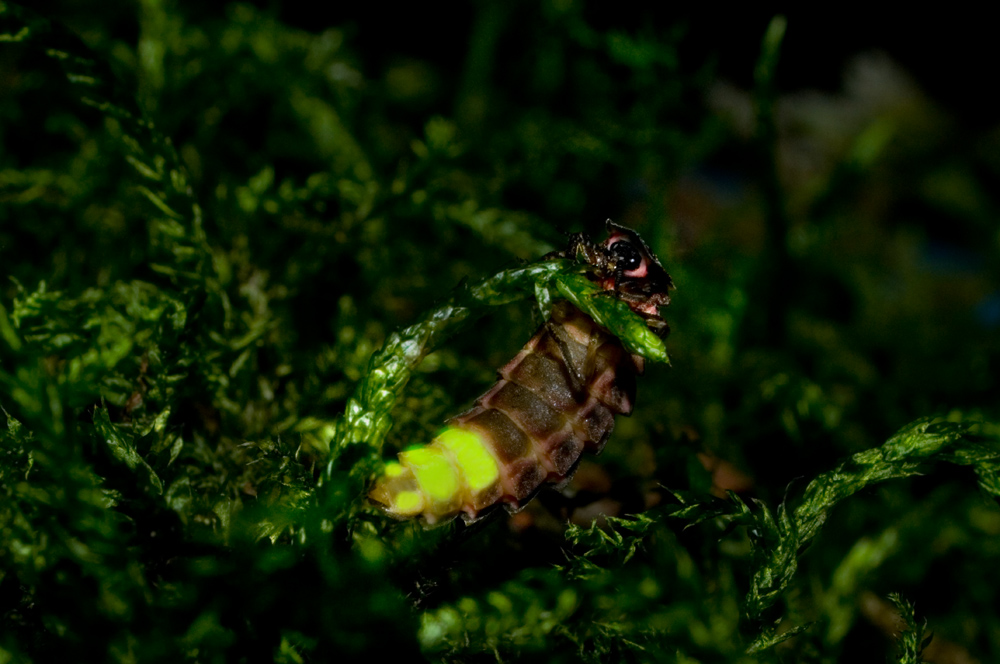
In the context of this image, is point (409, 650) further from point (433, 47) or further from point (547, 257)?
point (433, 47)

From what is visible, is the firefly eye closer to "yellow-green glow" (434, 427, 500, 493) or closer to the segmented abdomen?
the segmented abdomen

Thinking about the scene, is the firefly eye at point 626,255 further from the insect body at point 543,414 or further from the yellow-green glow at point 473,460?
the yellow-green glow at point 473,460

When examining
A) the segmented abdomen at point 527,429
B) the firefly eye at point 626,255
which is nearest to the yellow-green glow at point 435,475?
the segmented abdomen at point 527,429

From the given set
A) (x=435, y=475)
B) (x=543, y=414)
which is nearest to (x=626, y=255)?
(x=543, y=414)

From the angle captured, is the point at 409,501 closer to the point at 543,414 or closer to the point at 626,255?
the point at 543,414

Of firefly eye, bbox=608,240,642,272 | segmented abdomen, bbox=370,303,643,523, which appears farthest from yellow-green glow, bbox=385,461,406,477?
firefly eye, bbox=608,240,642,272

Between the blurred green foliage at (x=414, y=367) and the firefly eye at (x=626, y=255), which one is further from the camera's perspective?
the firefly eye at (x=626, y=255)
